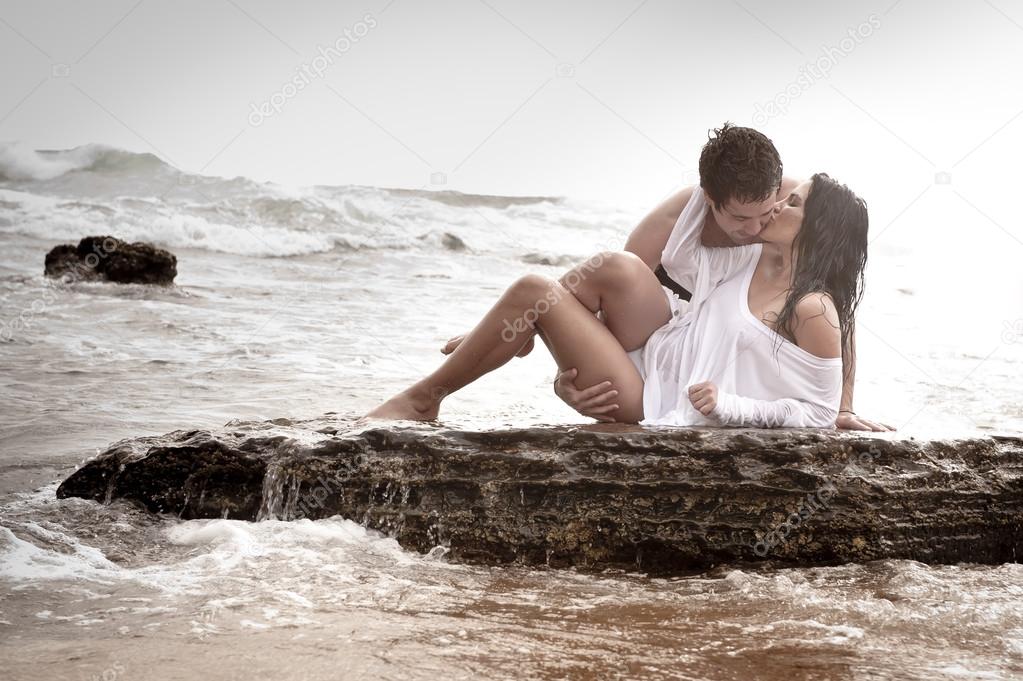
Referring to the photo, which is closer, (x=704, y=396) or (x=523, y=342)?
(x=704, y=396)

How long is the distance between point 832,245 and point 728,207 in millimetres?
382

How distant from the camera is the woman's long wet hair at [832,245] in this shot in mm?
3188

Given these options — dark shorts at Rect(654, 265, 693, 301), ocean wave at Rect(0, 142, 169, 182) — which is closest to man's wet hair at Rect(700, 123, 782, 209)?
dark shorts at Rect(654, 265, 693, 301)

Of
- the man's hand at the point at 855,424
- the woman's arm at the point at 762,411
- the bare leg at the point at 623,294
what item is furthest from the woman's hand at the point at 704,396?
the man's hand at the point at 855,424

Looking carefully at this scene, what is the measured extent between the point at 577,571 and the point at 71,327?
5.35 m

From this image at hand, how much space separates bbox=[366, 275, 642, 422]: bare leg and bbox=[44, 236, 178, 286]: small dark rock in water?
6.32 meters

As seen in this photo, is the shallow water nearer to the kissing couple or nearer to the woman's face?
the kissing couple

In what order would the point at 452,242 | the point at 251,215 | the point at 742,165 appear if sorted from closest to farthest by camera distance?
the point at 742,165 < the point at 251,215 < the point at 452,242

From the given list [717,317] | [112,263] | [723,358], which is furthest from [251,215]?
[723,358]

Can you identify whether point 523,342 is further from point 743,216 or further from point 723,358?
point 743,216

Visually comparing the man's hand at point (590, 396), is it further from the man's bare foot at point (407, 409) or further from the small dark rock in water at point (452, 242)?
the small dark rock in water at point (452, 242)

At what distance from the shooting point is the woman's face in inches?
128

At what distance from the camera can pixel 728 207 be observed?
315cm

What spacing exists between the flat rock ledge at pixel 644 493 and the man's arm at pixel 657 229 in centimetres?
81
